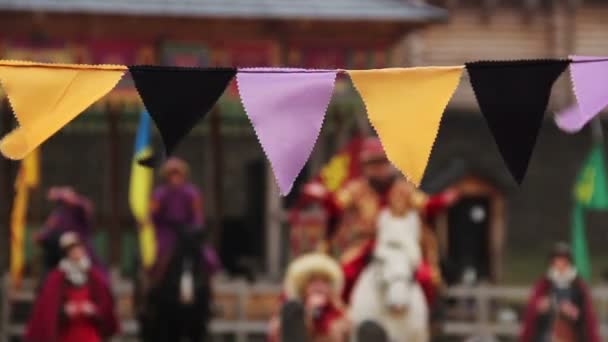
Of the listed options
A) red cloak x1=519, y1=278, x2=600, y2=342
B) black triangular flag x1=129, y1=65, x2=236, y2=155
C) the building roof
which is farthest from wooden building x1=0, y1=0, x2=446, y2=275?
black triangular flag x1=129, y1=65, x2=236, y2=155

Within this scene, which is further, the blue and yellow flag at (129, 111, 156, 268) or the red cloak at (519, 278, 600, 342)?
the blue and yellow flag at (129, 111, 156, 268)

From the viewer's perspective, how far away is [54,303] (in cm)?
1150

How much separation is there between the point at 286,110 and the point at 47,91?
1.08 m

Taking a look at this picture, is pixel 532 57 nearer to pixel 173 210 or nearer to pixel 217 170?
pixel 217 170

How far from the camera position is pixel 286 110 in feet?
20.2

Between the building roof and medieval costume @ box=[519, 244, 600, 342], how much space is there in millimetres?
4322

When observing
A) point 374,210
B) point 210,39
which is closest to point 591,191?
point 210,39

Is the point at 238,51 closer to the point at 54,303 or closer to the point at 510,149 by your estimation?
the point at 54,303

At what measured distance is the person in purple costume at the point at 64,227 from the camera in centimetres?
1232

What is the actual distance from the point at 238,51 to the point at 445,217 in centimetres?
495

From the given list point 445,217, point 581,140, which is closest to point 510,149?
point 445,217

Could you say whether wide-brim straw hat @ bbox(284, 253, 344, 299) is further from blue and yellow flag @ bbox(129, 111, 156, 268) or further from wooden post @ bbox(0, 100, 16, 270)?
wooden post @ bbox(0, 100, 16, 270)

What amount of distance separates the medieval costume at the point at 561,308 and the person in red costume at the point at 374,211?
195cm

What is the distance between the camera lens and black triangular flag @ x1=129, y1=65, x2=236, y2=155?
6137 millimetres
